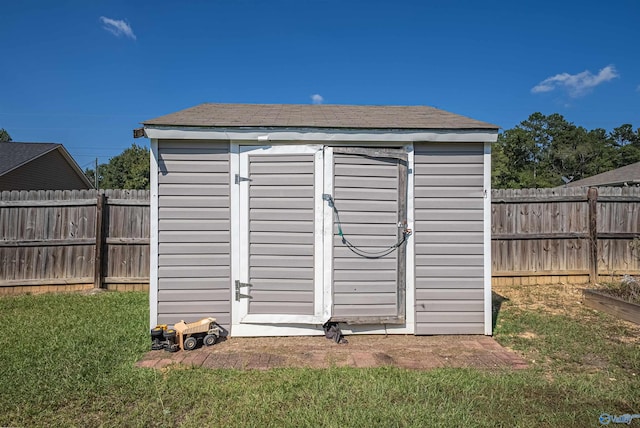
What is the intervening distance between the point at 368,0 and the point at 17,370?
8.48 metres

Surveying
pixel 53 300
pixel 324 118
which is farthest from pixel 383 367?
pixel 53 300

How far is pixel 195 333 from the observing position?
348 centimetres

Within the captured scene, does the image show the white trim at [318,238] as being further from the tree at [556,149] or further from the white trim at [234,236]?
the tree at [556,149]

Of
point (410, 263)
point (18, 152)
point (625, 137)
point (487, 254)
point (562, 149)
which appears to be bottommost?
point (410, 263)

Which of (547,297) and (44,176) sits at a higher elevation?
(44,176)

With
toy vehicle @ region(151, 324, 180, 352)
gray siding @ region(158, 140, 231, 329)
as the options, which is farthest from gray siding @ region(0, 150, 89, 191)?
toy vehicle @ region(151, 324, 180, 352)

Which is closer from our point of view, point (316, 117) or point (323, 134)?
point (323, 134)

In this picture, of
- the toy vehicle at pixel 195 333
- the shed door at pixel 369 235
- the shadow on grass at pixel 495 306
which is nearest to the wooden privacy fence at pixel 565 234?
the shadow on grass at pixel 495 306

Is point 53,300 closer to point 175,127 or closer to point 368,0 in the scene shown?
point 175,127

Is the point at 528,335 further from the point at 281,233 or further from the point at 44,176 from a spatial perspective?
the point at 44,176

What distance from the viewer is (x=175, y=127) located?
3.60 metres

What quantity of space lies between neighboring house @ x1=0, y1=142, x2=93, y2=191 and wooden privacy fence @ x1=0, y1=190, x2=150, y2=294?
21.5 feet

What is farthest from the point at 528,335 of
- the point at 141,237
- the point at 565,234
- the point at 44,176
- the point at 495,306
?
the point at 44,176

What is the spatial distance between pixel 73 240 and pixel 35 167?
8794 millimetres
